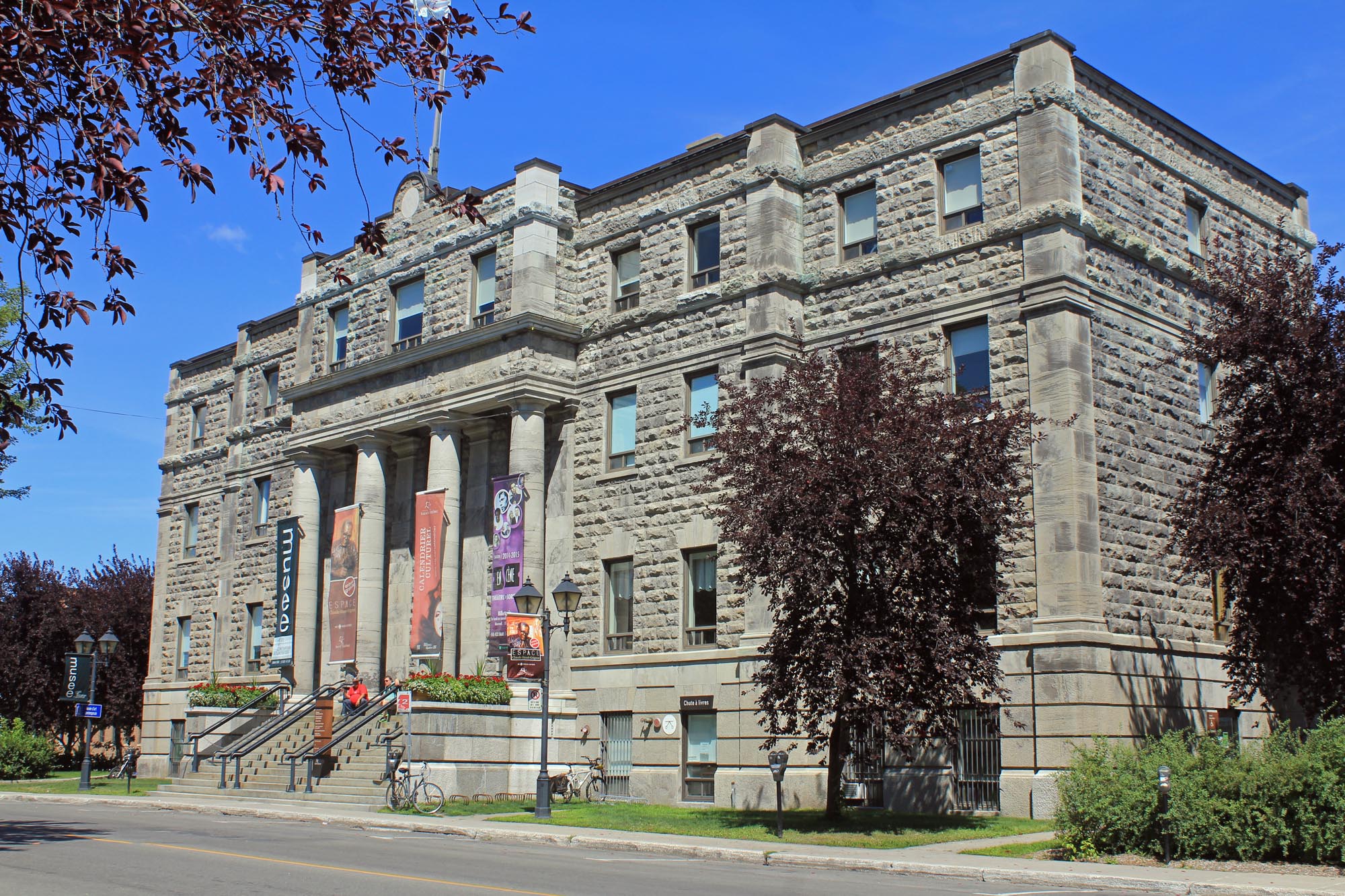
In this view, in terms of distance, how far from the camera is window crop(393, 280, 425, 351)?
36719 mm

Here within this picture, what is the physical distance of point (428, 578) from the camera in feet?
111

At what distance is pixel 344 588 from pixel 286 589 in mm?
4029

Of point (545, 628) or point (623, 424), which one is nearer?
point (545, 628)

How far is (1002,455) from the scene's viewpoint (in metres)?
21.0

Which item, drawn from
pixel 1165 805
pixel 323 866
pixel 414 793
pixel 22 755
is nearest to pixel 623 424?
pixel 414 793

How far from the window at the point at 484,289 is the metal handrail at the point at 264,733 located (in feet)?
36.5

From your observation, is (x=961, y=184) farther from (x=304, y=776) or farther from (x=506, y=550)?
(x=304, y=776)

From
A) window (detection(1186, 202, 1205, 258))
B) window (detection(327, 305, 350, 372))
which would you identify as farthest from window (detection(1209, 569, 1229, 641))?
window (detection(327, 305, 350, 372))

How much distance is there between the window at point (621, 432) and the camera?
105 ft

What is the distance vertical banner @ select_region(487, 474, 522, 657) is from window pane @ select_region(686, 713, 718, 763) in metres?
5.27

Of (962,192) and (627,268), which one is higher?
(627,268)

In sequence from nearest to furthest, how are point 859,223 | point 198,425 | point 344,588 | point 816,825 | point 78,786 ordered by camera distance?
1. point 816,825
2. point 859,223
3. point 344,588
4. point 78,786
5. point 198,425

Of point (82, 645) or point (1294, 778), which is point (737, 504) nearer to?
point (1294, 778)

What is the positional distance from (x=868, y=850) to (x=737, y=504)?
240 inches
